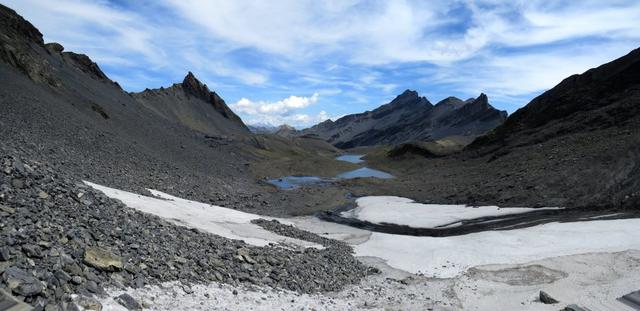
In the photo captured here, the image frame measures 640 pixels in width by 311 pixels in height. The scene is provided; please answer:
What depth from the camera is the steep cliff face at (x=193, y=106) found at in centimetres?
13354

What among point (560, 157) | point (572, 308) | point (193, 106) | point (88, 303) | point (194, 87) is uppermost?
point (194, 87)

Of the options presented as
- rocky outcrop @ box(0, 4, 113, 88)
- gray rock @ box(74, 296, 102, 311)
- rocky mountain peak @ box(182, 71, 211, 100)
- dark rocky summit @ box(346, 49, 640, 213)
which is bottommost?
gray rock @ box(74, 296, 102, 311)

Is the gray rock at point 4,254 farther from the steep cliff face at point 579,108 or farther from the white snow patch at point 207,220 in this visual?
the steep cliff face at point 579,108

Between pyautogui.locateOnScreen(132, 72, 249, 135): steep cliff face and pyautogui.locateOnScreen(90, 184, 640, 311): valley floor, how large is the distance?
100942mm

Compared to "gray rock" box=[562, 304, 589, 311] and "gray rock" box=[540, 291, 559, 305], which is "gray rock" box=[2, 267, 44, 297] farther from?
"gray rock" box=[540, 291, 559, 305]

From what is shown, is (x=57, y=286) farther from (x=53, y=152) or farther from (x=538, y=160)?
(x=538, y=160)

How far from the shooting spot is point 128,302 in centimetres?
1166

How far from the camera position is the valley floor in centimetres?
1561

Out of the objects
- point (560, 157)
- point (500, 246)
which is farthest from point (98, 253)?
point (560, 157)

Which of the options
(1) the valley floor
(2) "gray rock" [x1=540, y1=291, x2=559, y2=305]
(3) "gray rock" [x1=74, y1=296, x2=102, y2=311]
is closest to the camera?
(3) "gray rock" [x1=74, y1=296, x2=102, y2=311]

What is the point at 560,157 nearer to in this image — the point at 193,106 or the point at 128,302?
the point at 128,302

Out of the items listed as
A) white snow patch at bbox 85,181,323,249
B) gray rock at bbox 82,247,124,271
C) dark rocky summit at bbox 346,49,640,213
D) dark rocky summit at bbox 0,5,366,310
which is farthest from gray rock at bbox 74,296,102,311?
dark rocky summit at bbox 346,49,640,213


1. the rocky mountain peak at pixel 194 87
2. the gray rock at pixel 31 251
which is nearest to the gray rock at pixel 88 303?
the gray rock at pixel 31 251

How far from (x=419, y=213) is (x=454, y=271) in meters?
22.5
